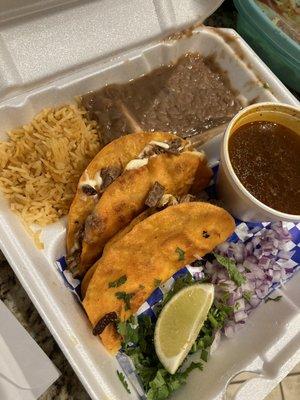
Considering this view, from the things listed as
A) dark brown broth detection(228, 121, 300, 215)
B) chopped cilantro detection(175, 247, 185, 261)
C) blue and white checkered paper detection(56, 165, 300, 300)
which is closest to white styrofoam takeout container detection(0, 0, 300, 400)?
blue and white checkered paper detection(56, 165, 300, 300)

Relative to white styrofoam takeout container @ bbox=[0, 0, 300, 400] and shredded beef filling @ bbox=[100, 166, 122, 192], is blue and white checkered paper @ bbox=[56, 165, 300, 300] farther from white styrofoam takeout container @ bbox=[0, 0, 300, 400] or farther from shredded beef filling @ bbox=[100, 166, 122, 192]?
shredded beef filling @ bbox=[100, 166, 122, 192]

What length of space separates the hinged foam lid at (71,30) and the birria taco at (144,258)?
748 mm

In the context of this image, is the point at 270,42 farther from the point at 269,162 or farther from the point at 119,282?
the point at 119,282

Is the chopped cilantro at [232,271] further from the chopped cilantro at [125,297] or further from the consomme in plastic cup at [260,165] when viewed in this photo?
the chopped cilantro at [125,297]

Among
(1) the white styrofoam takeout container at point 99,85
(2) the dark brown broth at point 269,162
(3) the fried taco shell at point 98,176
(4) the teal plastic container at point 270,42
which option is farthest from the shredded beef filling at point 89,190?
(4) the teal plastic container at point 270,42

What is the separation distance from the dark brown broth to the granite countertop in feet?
2.89

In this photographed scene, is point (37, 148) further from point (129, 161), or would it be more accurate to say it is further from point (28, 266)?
point (28, 266)

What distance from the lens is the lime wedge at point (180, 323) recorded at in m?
1.44

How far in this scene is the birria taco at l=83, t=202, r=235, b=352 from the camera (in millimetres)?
1442

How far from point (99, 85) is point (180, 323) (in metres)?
1.04

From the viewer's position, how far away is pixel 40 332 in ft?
5.13

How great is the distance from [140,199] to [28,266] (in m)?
0.43

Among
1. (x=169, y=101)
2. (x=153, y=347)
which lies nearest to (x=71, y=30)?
(x=169, y=101)

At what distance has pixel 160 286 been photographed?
5.38ft
